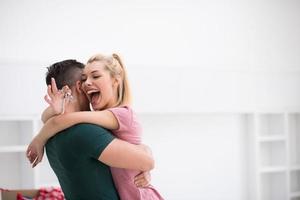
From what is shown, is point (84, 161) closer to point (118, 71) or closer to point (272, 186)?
point (118, 71)

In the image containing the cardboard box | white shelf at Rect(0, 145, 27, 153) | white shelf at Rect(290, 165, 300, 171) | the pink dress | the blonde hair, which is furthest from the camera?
white shelf at Rect(290, 165, 300, 171)

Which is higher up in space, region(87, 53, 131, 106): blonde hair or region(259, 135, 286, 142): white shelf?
region(87, 53, 131, 106): blonde hair

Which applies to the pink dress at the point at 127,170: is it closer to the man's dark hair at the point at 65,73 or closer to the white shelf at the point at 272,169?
the man's dark hair at the point at 65,73

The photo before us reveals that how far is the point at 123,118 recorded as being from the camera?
1.39 metres

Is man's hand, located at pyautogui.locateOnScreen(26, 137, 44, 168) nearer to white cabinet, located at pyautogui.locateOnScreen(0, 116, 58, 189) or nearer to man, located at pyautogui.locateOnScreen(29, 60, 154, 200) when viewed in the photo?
man, located at pyautogui.locateOnScreen(29, 60, 154, 200)

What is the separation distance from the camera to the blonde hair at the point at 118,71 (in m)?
1.46

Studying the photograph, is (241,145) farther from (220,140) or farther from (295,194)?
(295,194)

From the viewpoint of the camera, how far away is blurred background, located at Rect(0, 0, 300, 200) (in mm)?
3586

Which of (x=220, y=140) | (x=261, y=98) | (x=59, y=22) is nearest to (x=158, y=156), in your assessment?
(x=220, y=140)

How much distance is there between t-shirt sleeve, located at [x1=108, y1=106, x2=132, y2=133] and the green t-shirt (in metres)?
0.09

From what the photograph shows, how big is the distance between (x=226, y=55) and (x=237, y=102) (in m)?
0.52

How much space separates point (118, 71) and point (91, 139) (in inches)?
11.6

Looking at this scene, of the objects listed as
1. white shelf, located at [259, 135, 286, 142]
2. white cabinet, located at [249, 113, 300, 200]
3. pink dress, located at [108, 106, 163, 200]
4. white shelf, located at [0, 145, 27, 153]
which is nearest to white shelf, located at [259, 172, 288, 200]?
white cabinet, located at [249, 113, 300, 200]

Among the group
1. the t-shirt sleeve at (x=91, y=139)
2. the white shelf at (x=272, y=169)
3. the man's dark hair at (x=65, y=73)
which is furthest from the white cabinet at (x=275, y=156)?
the t-shirt sleeve at (x=91, y=139)
